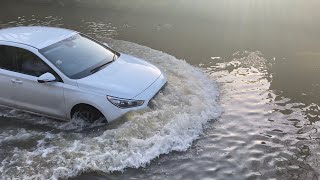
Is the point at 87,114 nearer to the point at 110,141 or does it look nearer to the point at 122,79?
the point at 110,141

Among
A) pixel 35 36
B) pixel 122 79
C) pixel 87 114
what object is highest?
pixel 35 36

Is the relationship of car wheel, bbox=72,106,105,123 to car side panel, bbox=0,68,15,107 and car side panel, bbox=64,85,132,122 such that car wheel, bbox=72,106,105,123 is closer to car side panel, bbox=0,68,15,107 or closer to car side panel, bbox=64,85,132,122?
car side panel, bbox=64,85,132,122

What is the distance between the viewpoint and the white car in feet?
23.1

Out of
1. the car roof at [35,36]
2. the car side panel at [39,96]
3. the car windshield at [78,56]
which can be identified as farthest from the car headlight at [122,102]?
the car roof at [35,36]

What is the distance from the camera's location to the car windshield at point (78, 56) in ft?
24.5

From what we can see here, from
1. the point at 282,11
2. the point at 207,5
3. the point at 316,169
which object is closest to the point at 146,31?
the point at 207,5

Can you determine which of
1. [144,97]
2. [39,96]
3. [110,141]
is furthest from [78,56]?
[110,141]

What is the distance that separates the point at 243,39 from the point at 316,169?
7822mm

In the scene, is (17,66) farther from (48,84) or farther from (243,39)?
(243,39)

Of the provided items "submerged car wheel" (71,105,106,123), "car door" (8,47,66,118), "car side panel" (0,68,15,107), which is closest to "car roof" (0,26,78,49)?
"car door" (8,47,66,118)

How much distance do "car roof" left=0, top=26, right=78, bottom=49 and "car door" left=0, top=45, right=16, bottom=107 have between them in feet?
1.08

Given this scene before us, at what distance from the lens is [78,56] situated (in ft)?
25.8

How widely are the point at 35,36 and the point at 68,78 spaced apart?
4.93 ft

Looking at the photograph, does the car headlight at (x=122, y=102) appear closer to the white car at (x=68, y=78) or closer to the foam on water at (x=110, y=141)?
the white car at (x=68, y=78)
